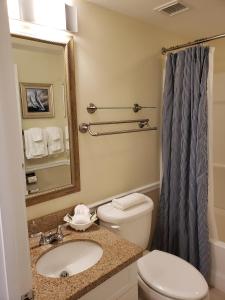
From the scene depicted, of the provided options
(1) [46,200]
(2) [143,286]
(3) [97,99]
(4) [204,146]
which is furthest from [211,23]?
(2) [143,286]

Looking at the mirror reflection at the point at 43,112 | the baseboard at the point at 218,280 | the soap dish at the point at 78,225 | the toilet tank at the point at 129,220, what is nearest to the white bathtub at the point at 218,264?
the baseboard at the point at 218,280

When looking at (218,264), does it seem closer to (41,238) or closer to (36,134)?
(41,238)

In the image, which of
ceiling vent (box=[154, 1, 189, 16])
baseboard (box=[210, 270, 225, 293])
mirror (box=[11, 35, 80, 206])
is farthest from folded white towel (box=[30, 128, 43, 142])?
baseboard (box=[210, 270, 225, 293])

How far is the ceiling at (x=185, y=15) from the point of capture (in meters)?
1.62

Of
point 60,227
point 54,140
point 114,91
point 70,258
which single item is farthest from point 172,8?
point 70,258

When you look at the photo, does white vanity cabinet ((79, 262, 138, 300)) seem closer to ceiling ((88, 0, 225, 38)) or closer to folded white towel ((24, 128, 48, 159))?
folded white towel ((24, 128, 48, 159))

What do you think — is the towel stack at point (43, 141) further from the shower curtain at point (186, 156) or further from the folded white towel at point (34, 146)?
the shower curtain at point (186, 156)

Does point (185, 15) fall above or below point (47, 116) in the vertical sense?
above

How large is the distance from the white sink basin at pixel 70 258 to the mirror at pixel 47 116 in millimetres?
329

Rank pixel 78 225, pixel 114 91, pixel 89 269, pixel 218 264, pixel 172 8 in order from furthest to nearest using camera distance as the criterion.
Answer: pixel 218 264 → pixel 114 91 → pixel 172 8 → pixel 78 225 → pixel 89 269

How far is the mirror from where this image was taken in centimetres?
138

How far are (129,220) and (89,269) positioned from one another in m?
0.56

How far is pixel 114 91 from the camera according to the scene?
1829 mm

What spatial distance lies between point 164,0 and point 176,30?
2.28ft
